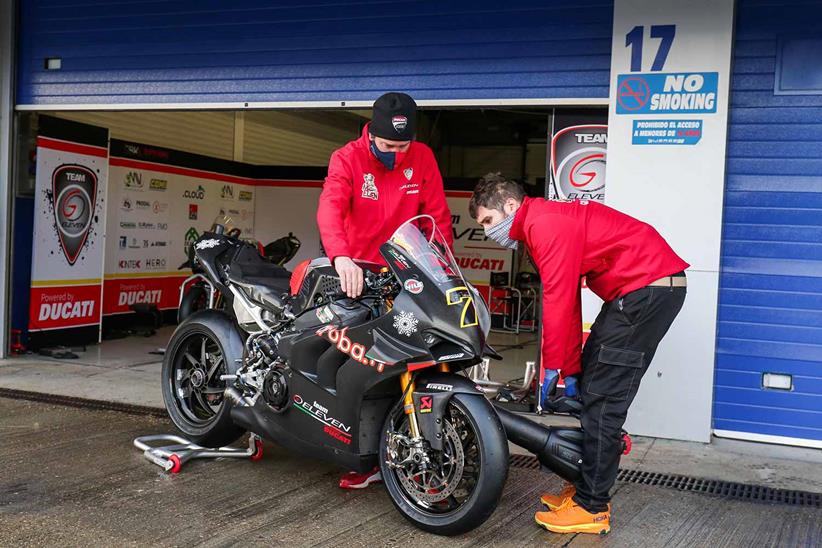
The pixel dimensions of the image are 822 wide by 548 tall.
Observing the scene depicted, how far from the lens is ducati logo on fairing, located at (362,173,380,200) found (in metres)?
4.39

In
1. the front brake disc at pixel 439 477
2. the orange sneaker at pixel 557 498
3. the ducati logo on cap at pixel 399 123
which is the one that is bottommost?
the orange sneaker at pixel 557 498

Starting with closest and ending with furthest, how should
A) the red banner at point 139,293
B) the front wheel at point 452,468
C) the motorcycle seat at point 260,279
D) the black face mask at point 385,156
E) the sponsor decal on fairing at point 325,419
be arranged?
the front wheel at point 452,468, the sponsor decal on fairing at point 325,419, the black face mask at point 385,156, the motorcycle seat at point 260,279, the red banner at point 139,293

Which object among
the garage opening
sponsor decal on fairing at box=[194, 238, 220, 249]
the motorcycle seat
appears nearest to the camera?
the motorcycle seat

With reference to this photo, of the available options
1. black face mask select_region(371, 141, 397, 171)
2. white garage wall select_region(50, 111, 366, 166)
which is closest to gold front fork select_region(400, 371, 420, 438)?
black face mask select_region(371, 141, 397, 171)

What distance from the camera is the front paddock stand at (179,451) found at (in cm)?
448

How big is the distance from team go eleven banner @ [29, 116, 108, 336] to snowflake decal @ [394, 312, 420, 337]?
235 inches

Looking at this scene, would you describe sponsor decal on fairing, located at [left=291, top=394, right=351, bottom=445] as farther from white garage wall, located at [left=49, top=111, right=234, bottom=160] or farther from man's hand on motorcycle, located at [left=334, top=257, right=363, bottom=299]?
white garage wall, located at [left=49, top=111, right=234, bottom=160]

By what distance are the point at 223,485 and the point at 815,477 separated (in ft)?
10.8

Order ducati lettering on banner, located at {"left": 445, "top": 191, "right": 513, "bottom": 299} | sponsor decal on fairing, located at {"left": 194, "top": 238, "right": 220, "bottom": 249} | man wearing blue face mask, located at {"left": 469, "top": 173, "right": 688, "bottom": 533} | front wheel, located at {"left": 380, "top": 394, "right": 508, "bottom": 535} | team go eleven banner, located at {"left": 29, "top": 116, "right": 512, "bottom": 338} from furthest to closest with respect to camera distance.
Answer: ducati lettering on banner, located at {"left": 445, "top": 191, "right": 513, "bottom": 299}, team go eleven banner, located at {"left": 29, "top": 116, "right": 512, "bottom": 338}, sponsor decal on fairing, located at {"left": 194, "top": 238, "right": 220, "bottom": 249}, man wearing blue face mask, located at {"left": 469, "top": 173, "right": 688, "bottom": 533}, front wheel, located at {"left": 380, "top": 394, "right": 508, "bottom": 535}

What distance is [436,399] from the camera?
11.6ft

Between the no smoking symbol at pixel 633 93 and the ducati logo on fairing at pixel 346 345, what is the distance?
2.86 meters

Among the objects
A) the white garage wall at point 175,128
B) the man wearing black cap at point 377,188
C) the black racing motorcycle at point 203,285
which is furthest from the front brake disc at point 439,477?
the white garage wall at point 175,128

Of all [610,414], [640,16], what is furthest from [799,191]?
[610,414]

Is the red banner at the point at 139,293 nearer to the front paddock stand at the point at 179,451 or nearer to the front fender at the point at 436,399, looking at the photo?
the front paddock stand at the point at 179,451
